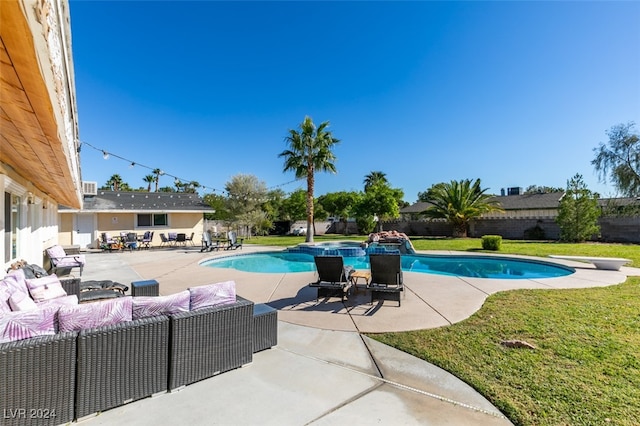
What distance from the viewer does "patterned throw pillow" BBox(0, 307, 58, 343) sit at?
229cm

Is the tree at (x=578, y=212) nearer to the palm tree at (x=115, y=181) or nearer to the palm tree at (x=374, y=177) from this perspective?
the palm tree at (x=374, y=177)

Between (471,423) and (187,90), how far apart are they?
21261mm

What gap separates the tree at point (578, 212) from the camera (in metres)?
18.0

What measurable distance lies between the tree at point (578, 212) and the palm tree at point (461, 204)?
583 centimetres

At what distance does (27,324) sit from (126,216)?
2096 centimetres

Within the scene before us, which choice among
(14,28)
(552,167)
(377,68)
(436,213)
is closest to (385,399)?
(14,28)

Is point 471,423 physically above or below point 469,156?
below

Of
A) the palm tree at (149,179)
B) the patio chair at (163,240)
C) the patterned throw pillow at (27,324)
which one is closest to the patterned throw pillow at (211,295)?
the patterned throw pillow at (27,324)

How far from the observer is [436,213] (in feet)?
84.1

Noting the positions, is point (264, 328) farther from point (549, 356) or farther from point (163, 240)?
point (163, 240)

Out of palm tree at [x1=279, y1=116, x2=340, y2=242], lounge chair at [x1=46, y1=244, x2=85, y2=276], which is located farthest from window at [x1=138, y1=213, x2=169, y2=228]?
lounge chair at [x1=46, y1=244, x2=85, y2=276]

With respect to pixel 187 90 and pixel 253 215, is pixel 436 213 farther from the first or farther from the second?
pixel 187 90

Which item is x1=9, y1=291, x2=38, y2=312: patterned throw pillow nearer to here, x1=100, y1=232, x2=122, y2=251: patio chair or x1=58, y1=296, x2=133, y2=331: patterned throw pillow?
x1=58, y1=296, x2=133, y2=331: patterned throw pillow

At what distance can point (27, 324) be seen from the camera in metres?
2.38
